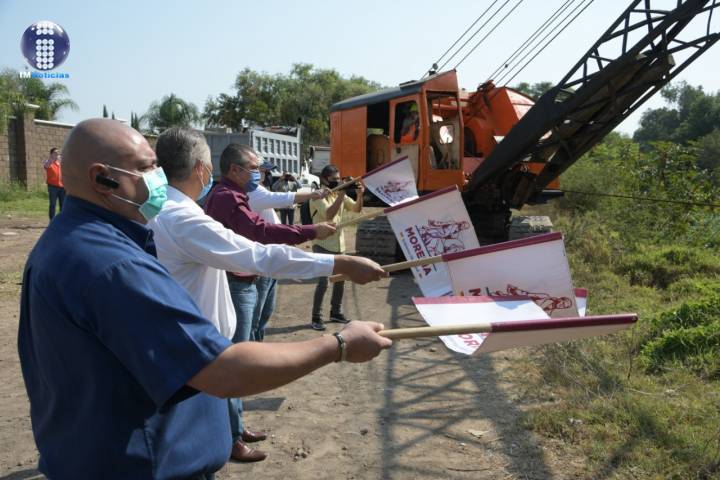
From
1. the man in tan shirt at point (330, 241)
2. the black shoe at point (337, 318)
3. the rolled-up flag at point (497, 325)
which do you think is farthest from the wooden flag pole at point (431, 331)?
the black shoe at point (337, 318)

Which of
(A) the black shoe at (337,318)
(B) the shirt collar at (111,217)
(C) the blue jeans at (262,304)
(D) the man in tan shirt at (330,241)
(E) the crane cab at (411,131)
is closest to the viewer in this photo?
(B) the shirt collar at (111,217)

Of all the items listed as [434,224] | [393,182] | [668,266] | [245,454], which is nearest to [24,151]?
[393,182]

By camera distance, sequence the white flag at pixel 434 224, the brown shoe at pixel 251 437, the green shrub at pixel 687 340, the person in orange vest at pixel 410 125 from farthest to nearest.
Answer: the person in orange vest at pixel 410 125, the white flag at pixel 434 224, the green shrub at pixel 687 340, the brown shoe at pixel 251 437

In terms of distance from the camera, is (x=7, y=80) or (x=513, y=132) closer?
(x=513, y=132)

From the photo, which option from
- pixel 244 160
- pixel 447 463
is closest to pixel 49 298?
pixel 244 160

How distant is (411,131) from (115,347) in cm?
955

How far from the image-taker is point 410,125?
35.2ft

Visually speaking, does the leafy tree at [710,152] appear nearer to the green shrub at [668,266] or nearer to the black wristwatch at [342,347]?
the green shrub at [668,266]

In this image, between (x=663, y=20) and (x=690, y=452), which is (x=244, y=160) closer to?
(x=690, y=452)

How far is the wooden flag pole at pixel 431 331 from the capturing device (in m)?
2.02

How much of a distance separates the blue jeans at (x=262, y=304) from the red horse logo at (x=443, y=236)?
4.43 ft

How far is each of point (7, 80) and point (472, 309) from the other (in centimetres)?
2545

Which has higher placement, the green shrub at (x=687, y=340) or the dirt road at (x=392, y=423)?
the green shrub at (x=687, y=340)

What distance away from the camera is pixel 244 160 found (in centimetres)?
414
